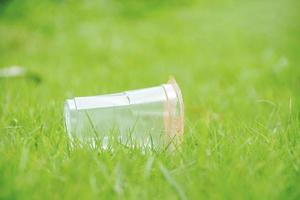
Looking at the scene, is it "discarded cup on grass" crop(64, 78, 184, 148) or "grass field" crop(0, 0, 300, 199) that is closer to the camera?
"grass field" crop(0, 0, 300, 199)

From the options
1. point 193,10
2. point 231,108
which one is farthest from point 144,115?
point 193,10

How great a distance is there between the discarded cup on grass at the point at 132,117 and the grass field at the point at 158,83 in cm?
9

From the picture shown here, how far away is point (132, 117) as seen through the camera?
2.40 metres

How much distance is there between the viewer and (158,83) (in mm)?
4219

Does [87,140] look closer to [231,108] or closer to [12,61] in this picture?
[231,108]

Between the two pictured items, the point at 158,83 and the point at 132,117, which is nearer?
the point at 132,117

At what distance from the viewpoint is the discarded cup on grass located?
7.18 ft

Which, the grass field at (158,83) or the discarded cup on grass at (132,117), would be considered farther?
the discarded cup on grass at (132,117)

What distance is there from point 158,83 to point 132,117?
1.83m

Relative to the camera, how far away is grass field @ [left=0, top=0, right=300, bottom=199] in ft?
5.74

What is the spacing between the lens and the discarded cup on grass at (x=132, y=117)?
2.19 metres

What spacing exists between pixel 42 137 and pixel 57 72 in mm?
2507

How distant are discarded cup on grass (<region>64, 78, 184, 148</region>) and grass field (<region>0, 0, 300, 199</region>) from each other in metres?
0.09

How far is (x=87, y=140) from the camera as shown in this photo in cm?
215
